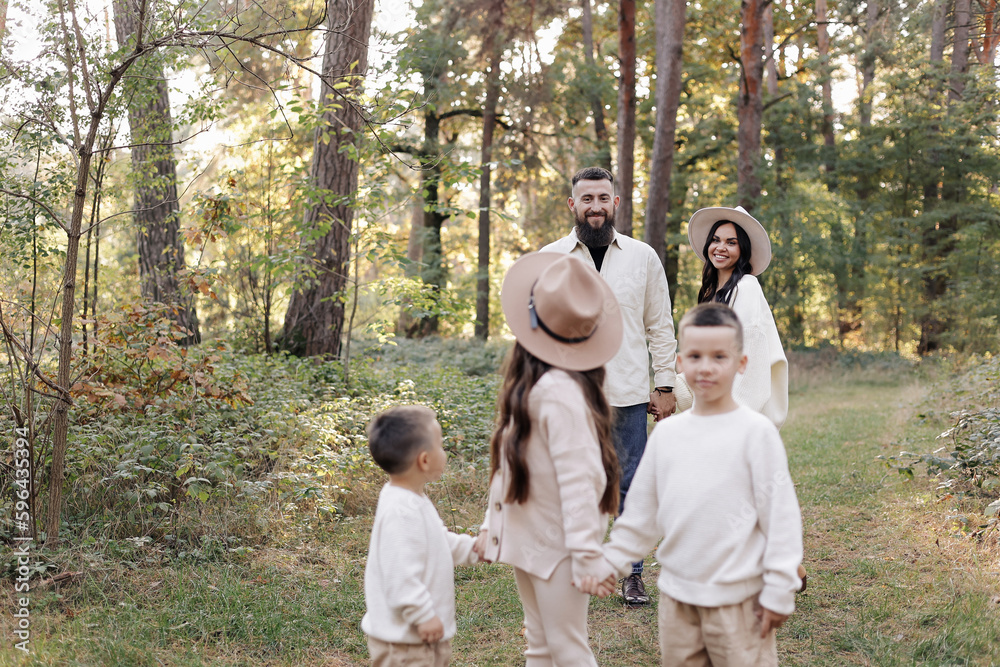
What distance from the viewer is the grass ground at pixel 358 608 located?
3740mm

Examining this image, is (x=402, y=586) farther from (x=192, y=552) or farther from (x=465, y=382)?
(x=465, y=382)

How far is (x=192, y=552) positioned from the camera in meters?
4.71

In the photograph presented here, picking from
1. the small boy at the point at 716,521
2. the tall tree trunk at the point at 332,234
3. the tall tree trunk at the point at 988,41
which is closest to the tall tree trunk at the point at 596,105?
the tall tree trunk at the point at 988,41

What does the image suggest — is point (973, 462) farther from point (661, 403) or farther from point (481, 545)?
point (481, 545)

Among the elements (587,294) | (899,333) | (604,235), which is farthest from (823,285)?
(587,294)

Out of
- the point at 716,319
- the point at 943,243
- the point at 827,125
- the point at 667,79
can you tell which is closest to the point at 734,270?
the point at 716,319

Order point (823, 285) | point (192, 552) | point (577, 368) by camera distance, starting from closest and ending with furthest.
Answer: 1. point (577, 368)
2. point (192, 552)
3. point (823, 285)

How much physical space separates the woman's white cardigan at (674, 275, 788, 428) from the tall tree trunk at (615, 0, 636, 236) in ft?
34.8

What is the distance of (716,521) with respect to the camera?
2377 millimetres

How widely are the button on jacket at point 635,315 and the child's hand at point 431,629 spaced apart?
6.73ft

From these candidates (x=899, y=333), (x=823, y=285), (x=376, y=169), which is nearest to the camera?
(x=376, y=169)

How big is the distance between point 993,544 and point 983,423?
1.83m

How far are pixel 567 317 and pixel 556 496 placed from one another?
2.02ft

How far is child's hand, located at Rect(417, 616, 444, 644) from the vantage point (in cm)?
244
